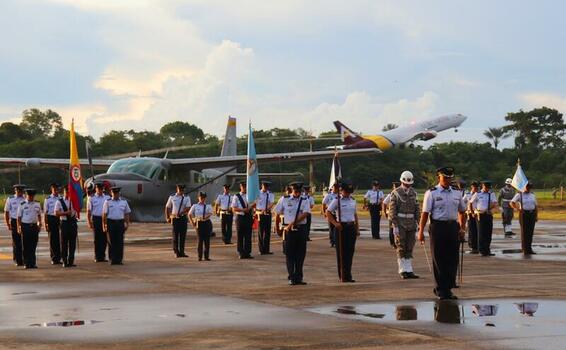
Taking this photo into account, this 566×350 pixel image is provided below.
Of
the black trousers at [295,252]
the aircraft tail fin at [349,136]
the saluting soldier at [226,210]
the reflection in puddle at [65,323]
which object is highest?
the aircraft tail fin at [349,136]

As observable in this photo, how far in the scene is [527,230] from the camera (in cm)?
2242

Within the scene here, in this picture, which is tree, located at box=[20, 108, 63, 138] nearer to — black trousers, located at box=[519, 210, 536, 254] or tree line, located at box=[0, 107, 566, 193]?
tree line, located at box=[0, 107, 566, 193]

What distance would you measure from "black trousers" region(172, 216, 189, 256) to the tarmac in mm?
1615

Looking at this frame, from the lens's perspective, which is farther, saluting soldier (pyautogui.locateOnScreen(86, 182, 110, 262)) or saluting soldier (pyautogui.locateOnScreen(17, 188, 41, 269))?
saluting soldier (pyautogui.locateOnScreen(86, 182, 110, 262))

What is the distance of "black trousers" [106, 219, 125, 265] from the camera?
21047 millimetres

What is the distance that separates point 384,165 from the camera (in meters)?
118

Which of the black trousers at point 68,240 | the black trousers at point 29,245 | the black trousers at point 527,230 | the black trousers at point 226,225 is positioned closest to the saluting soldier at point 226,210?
the black trousers at point 226,225

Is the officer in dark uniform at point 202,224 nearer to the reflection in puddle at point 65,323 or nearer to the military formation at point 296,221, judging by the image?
the military formation at point 296,221

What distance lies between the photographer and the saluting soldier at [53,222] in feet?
69.9

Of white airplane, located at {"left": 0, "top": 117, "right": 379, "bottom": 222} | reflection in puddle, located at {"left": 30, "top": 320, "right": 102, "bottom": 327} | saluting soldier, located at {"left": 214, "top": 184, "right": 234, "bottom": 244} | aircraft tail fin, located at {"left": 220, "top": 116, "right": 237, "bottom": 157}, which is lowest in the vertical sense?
reflection in puddle, located at {"left": 30, "top": 320, "right": 102, "bottom": 327}

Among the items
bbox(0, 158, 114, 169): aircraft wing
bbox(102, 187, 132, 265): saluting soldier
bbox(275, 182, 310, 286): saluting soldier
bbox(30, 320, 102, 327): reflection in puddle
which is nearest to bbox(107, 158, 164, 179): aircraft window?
bbox(0, 158, 114, 169): aircraft wing

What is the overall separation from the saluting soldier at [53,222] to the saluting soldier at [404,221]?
7949 millimetres

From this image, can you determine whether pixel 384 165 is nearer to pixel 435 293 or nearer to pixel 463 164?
pixel 463 164

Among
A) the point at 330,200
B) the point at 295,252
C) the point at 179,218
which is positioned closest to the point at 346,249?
the point at 295,252
